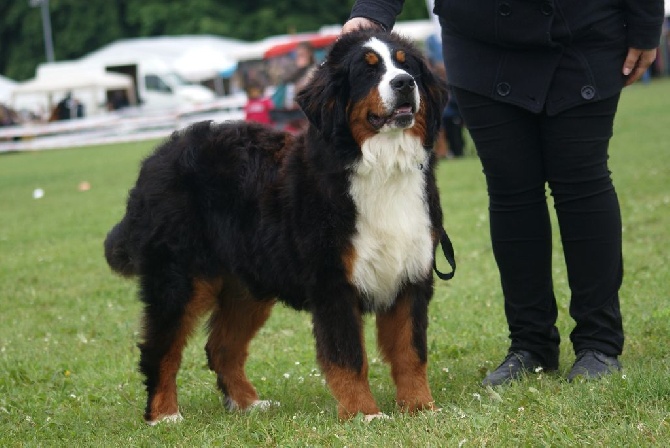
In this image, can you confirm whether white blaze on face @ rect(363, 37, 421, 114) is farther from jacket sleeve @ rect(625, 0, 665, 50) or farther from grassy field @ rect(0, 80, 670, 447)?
grassy field @ rect(0, 80, 670, 447)

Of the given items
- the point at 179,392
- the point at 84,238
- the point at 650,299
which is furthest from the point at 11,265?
the point at 650,299

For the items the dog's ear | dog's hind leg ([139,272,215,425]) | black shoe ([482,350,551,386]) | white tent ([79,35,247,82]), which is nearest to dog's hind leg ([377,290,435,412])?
black shoe ([482,350,551,386])

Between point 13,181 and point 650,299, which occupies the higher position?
point 650,299

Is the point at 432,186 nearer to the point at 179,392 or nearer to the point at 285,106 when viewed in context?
the point at 179,392

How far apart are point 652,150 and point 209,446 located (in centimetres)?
1356

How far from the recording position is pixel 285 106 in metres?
21.7

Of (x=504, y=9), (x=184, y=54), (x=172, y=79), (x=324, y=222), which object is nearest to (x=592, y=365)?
(x=324, y=222)

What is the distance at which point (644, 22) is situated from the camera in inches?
179

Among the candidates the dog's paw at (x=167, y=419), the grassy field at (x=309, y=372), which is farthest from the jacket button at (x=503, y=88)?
the dog's paw at (x=167, y=419)

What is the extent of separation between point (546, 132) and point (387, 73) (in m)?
0.90

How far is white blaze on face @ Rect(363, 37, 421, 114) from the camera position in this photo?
4.29 meters

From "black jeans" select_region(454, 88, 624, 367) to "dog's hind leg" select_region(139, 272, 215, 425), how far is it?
1464 mm

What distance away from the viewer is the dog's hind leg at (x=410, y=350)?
456cm

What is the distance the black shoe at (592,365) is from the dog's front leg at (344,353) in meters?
0.94
